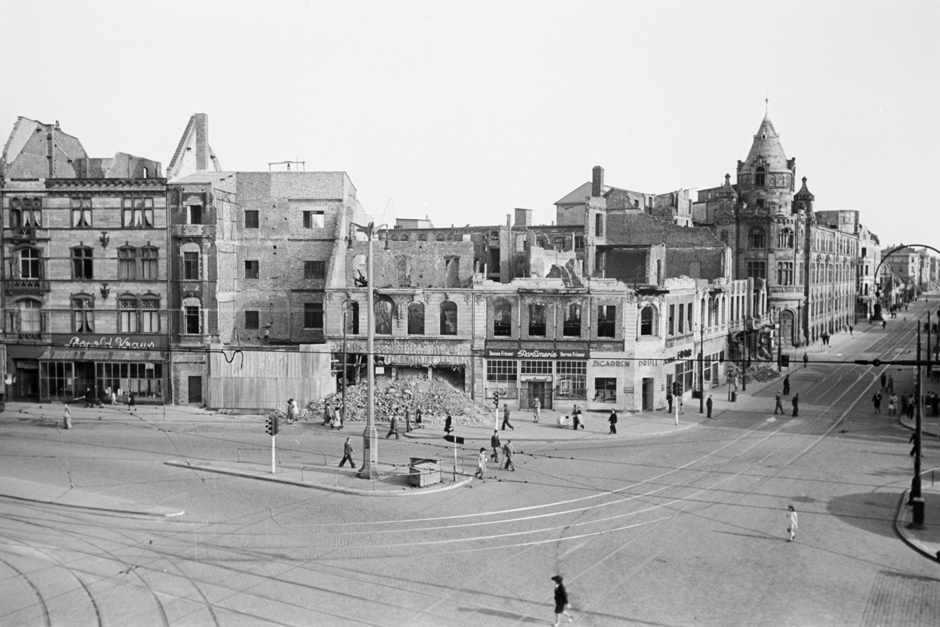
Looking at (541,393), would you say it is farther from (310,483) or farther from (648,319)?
(310,483)

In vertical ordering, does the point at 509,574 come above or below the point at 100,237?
below

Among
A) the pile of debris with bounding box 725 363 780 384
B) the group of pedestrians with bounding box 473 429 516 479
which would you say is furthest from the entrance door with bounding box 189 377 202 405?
the pile of debris with bounding box 725 363 780 384

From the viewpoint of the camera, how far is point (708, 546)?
76.3 ft

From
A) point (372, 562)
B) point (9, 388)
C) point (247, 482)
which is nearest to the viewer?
point (372, 562)

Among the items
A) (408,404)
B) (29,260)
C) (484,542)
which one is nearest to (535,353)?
(408,404)

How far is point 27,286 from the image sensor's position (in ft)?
163

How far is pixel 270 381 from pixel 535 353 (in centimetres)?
1533

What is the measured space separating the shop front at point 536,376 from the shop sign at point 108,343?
2063 centimetres

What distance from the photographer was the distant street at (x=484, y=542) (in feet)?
60.9

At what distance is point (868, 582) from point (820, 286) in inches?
3164

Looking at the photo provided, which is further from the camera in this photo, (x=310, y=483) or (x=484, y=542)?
(x=310, y=483)

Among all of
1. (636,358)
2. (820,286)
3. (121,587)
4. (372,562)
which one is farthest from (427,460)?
(820,286)

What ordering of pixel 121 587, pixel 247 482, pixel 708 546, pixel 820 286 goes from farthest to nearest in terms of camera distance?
pixel 820 286 → pixel 247 482 → pixel 708 546 → pixel 121 587

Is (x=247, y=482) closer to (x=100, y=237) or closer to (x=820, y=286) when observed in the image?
(x=100, y=237)
